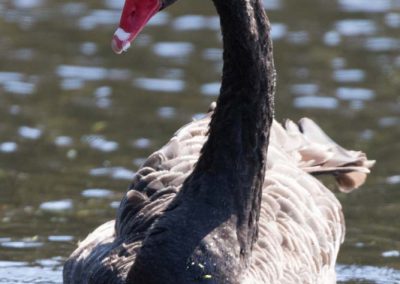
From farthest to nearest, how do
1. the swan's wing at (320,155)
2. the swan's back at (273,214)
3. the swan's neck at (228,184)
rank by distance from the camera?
the swan's wing at (320,155)
the swan's back at (273,214)
the swan's neck at (228,184)

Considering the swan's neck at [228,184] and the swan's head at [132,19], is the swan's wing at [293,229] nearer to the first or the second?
the swan's neck at [228,184]

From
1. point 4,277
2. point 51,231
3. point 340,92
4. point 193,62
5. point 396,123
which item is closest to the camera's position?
point 4,277

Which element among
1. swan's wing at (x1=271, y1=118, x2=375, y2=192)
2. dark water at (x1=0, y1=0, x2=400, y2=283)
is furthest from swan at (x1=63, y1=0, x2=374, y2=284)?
dark water at (x1=0, y1=0, x2=400, y2=283)

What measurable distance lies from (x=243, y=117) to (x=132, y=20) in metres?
1.10

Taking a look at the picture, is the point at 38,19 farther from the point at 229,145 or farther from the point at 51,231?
the point at 229,145

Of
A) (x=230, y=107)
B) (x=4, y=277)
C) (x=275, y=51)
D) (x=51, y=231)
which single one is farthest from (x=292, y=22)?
(x=230, y=107)

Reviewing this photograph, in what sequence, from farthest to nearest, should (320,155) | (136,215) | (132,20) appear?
(320,155) → (136,215) → (132,20)

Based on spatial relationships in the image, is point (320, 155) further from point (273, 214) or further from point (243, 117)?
point (243, 117)

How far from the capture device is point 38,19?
13586mm

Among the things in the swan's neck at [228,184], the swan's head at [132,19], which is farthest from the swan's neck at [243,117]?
the swan's head at [132,19]

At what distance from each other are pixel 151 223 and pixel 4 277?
197 cm

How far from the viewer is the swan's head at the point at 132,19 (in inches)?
221

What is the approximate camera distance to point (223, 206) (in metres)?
6.43

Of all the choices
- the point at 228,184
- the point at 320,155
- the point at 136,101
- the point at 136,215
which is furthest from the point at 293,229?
the point at 136,101
